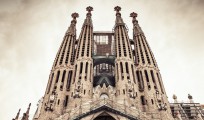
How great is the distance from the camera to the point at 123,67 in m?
42.8

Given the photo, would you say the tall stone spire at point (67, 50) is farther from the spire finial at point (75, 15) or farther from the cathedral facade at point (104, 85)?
the spire finial at point (75, 15)

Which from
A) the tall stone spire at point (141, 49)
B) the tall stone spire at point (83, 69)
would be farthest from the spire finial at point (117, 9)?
the tall stone spire at point (83, 69)

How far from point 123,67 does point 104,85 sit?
15.1 ft

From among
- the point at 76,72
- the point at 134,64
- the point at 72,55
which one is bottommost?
the point at 76,72

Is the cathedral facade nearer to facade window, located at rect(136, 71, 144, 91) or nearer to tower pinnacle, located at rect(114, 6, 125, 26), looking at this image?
facade window, located at rect(136, 71, 144, 91)

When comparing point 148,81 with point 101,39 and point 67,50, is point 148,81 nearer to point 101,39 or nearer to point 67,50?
point 67,50

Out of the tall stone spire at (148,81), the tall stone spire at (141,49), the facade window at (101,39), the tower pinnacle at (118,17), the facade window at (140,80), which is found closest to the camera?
the tall stone spire at (148,81)

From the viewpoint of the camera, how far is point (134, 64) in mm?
45625

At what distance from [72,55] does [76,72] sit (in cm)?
725

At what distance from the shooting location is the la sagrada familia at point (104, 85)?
31141 millimetres

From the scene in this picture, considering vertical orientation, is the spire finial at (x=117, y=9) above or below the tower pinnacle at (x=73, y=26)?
above

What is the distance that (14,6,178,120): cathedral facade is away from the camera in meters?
31.1

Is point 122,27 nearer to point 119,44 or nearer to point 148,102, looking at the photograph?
point 119,44

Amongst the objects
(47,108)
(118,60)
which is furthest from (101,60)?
(47,108)
